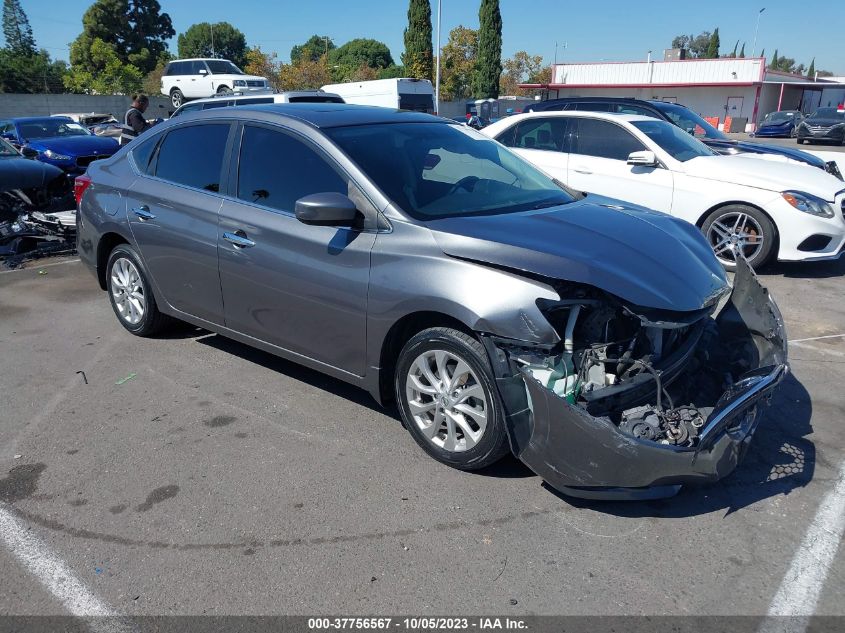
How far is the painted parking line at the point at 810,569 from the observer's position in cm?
262

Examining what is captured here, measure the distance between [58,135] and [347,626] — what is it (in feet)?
51.0

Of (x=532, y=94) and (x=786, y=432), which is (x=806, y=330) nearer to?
(x=786, y=432)

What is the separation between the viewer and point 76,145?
13.8 meters

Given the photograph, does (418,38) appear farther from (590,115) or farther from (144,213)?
(144,213)

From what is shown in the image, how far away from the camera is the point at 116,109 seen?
1610 inches

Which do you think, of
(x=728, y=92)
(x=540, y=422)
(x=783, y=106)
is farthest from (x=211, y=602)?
(x=783, y=106)

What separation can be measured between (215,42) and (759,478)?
110163 mm

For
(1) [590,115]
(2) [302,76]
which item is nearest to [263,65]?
(2) [302,76]

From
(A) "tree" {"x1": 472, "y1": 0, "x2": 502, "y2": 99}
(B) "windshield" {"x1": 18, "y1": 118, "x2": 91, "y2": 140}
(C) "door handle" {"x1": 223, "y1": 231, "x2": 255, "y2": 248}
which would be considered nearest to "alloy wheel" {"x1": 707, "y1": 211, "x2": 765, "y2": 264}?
(C) "door handle" {"x1": 223, "y1": 231, "x2": 255, "y2": 248}

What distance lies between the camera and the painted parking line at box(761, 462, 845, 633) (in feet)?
8.59

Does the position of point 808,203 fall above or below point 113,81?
below

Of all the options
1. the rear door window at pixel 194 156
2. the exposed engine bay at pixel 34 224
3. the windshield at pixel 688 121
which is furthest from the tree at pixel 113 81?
the rear door window at pixel 194 156

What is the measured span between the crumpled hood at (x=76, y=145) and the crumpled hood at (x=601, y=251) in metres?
12.4

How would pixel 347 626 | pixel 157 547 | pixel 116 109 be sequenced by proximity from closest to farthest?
pixel 347 626, pixel 157 547, pixel 116 109
